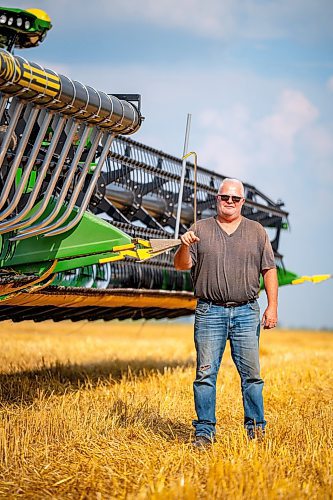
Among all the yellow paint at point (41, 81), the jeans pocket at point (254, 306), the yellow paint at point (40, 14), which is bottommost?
the jeans pocket at point (254, 306)

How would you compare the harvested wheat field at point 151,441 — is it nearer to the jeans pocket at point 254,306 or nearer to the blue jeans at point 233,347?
the blue jeans at point 233,347

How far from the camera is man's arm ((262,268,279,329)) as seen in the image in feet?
18.2

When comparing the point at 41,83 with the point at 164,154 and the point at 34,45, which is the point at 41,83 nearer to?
the point at 34,45

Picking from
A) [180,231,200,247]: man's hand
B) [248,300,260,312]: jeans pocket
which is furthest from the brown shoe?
[180,231,200,247]: man's hand

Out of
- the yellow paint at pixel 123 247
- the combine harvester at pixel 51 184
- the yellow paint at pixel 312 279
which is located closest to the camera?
the combine harvester at pixel 51 184

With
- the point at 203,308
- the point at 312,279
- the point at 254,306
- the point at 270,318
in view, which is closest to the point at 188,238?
the point at 203,308

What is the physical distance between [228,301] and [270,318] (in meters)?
0.32

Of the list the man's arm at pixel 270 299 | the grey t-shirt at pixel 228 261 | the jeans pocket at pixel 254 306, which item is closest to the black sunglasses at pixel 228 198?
the grey t-shirt at pixel 228 261

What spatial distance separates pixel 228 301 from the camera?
5.46 metres

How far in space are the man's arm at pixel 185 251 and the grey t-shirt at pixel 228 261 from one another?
12 cm

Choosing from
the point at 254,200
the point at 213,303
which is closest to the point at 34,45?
the point at 213,303

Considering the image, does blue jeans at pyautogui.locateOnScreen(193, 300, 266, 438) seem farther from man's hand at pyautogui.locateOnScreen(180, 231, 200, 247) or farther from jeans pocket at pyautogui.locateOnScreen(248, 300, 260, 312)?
man's hand at pyautogui.locateOnScreen(180, 231, 200, 247)

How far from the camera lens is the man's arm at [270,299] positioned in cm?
554

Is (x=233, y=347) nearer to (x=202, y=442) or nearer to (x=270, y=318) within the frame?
(x=270, y=318)
